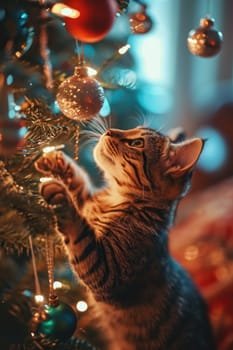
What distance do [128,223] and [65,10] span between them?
23 cm

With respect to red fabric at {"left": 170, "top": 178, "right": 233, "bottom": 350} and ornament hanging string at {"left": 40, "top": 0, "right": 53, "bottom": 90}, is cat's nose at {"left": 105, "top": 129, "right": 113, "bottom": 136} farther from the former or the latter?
red fabric at {"left": 170, "top": 178, "right": 233, "bottom": 350}

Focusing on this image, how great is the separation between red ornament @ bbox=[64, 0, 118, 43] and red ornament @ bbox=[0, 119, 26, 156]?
13 cm

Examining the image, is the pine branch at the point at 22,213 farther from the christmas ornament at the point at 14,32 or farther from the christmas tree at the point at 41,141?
the christmas ornament at the point at 14,32

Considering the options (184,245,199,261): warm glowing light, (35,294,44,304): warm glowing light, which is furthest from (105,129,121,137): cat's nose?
(184,245,199,261): warm glowing light

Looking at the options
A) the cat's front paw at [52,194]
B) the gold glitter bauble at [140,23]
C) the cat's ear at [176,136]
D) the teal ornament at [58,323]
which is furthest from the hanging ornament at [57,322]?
the gold glitter bauble at [140,23]

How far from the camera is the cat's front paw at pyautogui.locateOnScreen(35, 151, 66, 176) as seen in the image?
2.03 ft

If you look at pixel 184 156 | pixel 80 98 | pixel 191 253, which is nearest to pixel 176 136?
pixel 184 156

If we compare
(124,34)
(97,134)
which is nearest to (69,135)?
(97,134)

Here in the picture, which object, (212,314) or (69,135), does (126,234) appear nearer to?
(69,135)

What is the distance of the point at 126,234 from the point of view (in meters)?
0.60

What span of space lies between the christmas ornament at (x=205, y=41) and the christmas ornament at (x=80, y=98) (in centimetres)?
22

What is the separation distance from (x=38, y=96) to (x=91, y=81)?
0.32ft

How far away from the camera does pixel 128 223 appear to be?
0.61 meters

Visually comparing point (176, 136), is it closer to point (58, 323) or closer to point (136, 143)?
point (136, 143)
